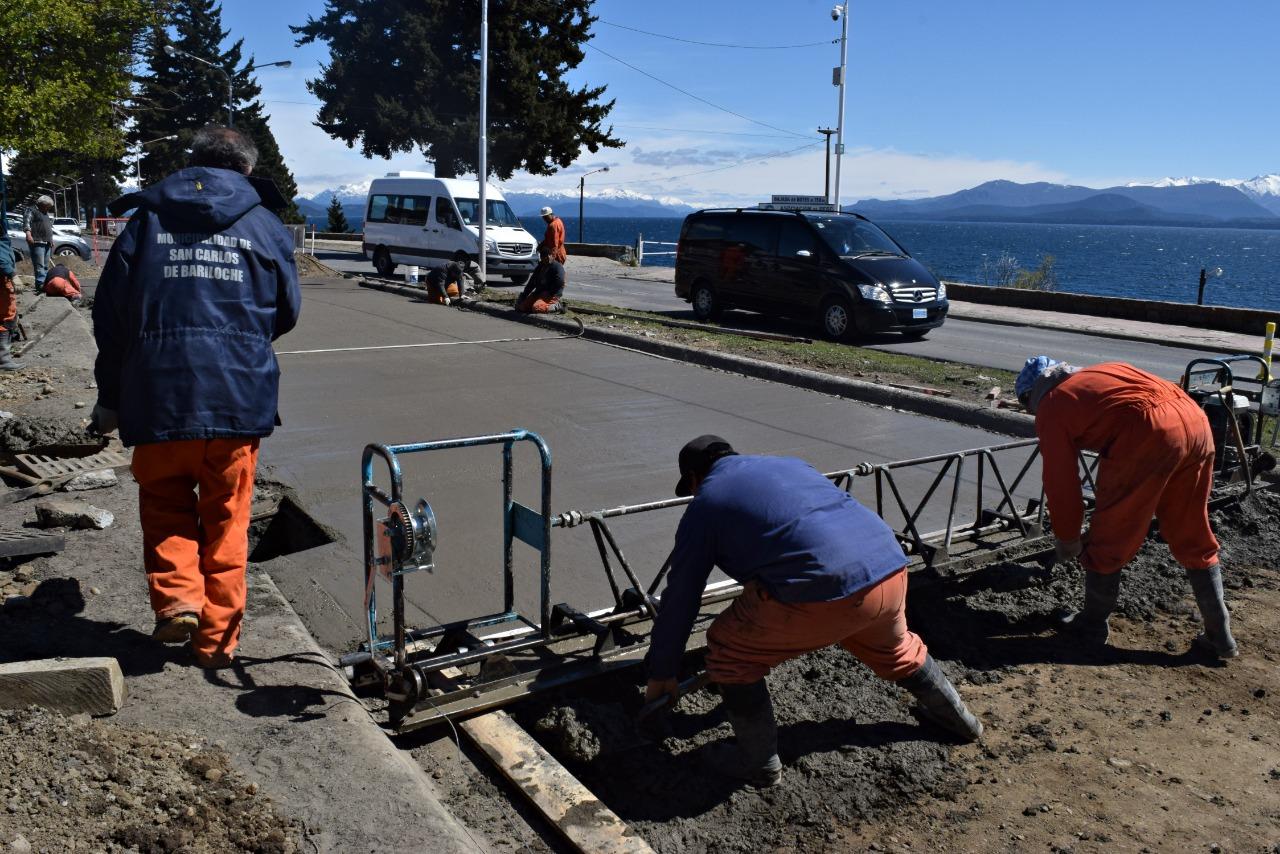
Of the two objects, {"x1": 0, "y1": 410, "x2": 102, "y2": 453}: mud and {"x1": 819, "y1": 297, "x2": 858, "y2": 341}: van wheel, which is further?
{"x1": 819, "y1": 297, "x2": 858, "y2": 341}: van wheel

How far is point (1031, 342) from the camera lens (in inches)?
659

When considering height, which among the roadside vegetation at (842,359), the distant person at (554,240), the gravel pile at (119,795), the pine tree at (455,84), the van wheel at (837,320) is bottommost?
the gravel pile at (119,795)

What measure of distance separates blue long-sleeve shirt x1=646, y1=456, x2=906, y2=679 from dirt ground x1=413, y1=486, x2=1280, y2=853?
575 mm

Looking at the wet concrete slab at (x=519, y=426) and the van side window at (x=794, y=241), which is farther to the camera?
the van side window at (x=794, y=241)

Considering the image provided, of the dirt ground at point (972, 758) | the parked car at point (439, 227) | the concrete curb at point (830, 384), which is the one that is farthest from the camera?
the parked car at point (439, 227)

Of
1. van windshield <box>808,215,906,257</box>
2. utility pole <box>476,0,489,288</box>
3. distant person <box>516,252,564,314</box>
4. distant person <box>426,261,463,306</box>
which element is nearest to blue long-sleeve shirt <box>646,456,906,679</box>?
van windshield <box>808,215,906,257</box>

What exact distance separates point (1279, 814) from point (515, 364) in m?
9.62

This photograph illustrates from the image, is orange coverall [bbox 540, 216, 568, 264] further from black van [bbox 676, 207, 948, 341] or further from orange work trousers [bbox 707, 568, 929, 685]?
orange work trousers [bbox 707, 568, 929, 685]

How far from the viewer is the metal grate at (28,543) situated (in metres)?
4.73

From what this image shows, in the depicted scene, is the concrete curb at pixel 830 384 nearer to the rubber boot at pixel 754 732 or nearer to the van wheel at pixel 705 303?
the van wheel at pixel 705 303

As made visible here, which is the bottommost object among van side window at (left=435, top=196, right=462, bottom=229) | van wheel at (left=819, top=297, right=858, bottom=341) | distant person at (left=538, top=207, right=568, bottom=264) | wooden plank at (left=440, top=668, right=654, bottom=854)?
wooden plank at (left=440, top=668, right=654, bottom=854)

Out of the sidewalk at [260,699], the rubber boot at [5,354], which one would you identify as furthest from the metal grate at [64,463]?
the rubber boot at [5,354]

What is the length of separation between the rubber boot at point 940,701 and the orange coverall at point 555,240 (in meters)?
13.4

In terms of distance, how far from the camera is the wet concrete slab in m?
5.52
